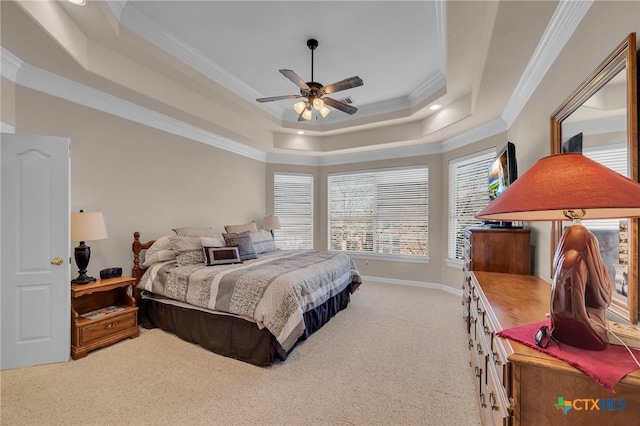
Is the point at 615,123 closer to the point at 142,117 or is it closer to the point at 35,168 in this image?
the point at 35,168

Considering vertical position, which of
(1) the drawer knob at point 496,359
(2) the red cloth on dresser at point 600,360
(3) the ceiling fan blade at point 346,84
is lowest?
(1) the drawer knob at point 496,359

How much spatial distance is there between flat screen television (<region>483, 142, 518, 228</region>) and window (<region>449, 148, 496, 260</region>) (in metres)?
1.20

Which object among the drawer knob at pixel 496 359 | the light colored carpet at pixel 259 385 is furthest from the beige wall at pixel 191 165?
the drawer knob at pixel 496 359

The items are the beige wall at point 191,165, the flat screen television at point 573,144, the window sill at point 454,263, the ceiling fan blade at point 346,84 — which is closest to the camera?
the flat screen television at point 573,144

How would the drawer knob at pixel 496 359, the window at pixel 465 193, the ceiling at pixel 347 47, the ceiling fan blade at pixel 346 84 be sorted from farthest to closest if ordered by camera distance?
the window at pixel 465 193, the ceiling fan blade at pixel 346 84, the ceiling at pixel 347 47, the drawer knob at pixel 496 359

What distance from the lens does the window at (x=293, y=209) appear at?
6199 mm

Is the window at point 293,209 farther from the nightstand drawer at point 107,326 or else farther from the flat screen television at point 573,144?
the flat screen television at point 573,144

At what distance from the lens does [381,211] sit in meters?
5.78

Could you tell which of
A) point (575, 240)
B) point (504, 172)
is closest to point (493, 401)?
point (575, 240)

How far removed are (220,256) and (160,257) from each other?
2.59 ft

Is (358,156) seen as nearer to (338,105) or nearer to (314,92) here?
(338,105)

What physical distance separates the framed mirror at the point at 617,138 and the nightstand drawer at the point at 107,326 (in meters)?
4.04

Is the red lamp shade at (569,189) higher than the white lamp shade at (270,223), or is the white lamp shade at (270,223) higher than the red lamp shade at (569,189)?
the red lamp shade at (569,189)

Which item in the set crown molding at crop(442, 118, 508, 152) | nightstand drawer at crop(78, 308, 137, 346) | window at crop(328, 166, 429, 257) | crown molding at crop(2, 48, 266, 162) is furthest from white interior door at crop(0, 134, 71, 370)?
crown molding at crop(442, 118, 508, 152)
